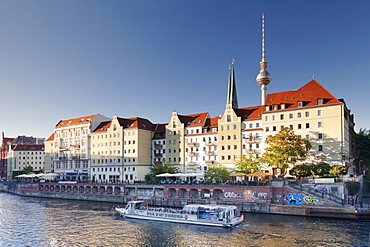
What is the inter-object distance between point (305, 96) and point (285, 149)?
18.5 m

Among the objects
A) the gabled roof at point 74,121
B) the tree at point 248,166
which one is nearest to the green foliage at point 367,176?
the tree at point 248,166

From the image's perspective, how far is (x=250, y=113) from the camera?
102 metres

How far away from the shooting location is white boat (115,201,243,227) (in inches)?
2329

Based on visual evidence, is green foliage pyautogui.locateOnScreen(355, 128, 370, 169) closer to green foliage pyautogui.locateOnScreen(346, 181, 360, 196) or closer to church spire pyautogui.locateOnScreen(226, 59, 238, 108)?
green foliage pyautogui.locateOnScreen(346, 181, 360, 196)

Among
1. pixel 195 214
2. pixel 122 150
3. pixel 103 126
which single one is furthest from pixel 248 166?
pixel 103 126

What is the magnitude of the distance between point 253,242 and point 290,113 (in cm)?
4993

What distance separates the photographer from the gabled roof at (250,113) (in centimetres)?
9900

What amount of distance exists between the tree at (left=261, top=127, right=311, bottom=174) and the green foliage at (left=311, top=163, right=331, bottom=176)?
16.6 ft

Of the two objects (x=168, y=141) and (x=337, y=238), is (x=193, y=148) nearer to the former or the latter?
(x=168, y=141)

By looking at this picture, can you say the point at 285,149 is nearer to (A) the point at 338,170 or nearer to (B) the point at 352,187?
(A) the point at 338,170

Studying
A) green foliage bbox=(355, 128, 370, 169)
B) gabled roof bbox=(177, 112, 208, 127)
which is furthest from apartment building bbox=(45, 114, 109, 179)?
green foliage bbox=(355, 128, 370, 169)

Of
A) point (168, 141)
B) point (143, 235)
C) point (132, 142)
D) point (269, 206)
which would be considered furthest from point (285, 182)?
point (132, 142)

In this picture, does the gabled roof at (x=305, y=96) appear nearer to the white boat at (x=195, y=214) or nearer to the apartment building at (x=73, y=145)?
the white boat at (x=195, y=214)

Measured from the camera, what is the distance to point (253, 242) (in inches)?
1858
